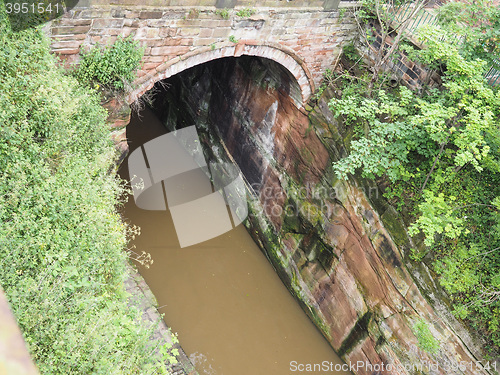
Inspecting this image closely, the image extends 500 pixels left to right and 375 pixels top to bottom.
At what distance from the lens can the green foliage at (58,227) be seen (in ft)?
12.8

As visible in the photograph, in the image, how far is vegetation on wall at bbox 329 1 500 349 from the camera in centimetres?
591

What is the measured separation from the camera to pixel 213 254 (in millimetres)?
9227

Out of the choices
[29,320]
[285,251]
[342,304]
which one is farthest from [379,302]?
[29,320]

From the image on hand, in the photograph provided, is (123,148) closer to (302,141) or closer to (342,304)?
(302,141)

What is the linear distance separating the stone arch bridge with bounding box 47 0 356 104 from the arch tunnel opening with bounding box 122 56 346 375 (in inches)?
30.5

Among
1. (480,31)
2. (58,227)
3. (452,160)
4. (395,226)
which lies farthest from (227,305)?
(480,31)

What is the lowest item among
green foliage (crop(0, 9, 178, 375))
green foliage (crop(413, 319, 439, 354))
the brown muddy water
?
the brown muddy water

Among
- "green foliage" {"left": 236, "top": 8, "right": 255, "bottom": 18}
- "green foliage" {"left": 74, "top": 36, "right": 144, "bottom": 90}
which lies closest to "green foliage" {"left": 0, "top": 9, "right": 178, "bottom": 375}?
"green foliage" {"left": 74, "top": 36, "right": 144, "bottom": 90}

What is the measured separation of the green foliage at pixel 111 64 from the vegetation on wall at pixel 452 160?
3.38m

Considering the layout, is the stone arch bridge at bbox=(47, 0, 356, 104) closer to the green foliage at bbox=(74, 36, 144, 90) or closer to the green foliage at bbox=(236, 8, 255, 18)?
the green foliage at bbox=(236, 8, 255, 18)

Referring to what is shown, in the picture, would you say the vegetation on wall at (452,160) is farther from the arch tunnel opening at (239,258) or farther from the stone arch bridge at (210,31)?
the arch tunnel opening at (239,258)

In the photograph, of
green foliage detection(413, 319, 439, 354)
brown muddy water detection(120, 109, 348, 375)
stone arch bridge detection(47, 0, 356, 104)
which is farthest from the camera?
brown muddy water detection(120, 109, 348, 375)

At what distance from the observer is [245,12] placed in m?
6.49

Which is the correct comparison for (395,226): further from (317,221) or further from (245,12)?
(245,12)
